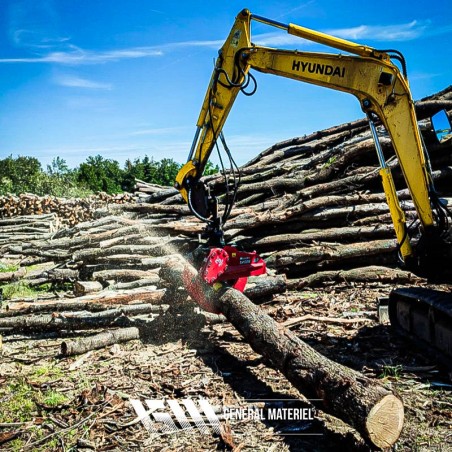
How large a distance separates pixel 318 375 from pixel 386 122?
3.05m

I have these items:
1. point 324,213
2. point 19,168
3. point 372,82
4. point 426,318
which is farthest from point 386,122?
point 19,168

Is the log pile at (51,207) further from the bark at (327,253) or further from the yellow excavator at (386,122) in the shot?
the yellow excavator at (386,122)

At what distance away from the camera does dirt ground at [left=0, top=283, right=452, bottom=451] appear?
3.61 meters

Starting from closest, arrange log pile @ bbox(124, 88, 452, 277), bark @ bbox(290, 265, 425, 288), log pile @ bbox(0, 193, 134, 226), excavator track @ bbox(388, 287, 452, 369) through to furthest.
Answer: excavator track @ bbox(388, 287, 452, 369) < bark @ bbox(290, 265, 425, 288) < log pile @ bbox(124, 88, 452, 277) < log pile @ bbox(0, 193, 134, 226)

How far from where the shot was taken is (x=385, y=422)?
329 centimetres

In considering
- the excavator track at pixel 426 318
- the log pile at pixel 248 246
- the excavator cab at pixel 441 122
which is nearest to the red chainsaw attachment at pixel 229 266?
the log pile at pixel 248 246

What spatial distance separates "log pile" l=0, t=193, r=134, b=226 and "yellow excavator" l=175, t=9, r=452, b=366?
13.8 metres

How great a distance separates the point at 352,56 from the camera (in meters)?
5.27

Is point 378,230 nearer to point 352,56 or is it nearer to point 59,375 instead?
point 352,56

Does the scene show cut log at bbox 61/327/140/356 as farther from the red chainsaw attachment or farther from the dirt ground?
the red chainsaw attachment

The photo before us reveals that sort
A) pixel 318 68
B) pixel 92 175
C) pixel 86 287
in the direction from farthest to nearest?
1. pixel 92 175
2. pixel 86 287
3. pixel 318 68

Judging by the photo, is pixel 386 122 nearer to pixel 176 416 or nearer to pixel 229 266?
pixel 229 266

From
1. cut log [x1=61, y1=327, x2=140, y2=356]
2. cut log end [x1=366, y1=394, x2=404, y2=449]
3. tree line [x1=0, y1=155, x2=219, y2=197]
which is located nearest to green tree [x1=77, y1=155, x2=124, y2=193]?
tree line [x1=0, y1=155, x2=219, y2=197]

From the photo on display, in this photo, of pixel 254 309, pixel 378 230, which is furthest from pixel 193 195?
pixel 378 230
